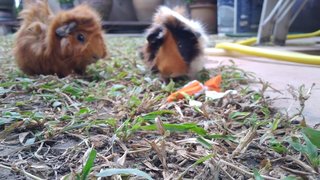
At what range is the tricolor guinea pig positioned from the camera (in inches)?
46.6

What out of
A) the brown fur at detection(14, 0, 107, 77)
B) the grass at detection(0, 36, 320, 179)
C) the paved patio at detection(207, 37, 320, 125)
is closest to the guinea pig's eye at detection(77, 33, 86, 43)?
the brown fur at detection(14, 0, 107, 77)

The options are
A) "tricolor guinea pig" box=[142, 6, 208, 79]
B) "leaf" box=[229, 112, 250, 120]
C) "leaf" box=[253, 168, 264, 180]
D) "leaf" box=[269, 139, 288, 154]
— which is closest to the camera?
"leaf" box=[253, 168, 264, 180]

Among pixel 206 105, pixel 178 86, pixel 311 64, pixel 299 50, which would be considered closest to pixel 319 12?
pixel 299 50

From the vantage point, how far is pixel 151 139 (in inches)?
24.8

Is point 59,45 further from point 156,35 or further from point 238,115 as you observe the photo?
point 238,115

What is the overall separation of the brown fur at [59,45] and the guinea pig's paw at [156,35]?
223mm

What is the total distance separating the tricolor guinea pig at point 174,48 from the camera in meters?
1.18

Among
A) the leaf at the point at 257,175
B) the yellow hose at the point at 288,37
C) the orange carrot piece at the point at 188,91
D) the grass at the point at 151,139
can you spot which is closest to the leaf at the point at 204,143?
the grass at the point at 151,139

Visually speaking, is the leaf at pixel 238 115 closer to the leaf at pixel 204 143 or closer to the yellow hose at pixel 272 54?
the leaf at pixel 204 143

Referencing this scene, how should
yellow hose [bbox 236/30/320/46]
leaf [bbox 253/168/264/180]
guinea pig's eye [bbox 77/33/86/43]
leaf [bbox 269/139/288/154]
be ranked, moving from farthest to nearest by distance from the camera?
1. yellow hose [bbox 236/30/320/46]
2. guinea pig's eye [bbox 77/33/86/43]
3. leaf [bbox 269/139/288/154]
4. leaf [bbox 253/168/264/180]

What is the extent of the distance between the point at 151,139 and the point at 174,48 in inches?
23.8

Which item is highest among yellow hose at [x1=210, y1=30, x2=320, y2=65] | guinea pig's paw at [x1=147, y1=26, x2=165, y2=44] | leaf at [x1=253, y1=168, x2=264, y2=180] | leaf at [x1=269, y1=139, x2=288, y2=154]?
guinea pig's paw at [x1=147, y1=26, x2=165, y2=44]

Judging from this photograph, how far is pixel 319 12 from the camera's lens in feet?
12.7

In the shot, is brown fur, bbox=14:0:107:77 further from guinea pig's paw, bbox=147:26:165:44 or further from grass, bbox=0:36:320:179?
grass, bbox=0:36:320:179
